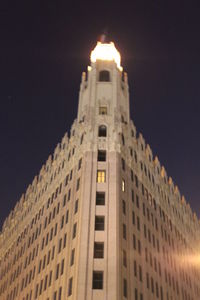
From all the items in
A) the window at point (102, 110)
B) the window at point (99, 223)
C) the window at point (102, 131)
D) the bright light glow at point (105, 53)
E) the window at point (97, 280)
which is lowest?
the window at point (97, 280)

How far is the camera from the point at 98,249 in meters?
57.9

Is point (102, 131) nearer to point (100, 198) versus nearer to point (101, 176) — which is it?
point (101, 176)

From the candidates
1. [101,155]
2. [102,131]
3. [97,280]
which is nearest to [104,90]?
[102,131]

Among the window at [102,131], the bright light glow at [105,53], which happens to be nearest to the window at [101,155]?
the window at [102,131]

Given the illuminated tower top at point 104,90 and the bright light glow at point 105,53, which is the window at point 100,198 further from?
the bright light glow at point 105,53

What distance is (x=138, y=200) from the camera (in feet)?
239

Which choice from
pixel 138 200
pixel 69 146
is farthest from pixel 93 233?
pixel 69 146

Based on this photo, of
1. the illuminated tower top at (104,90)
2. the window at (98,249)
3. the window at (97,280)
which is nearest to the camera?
the window at (97,280)

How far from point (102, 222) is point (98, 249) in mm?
4733

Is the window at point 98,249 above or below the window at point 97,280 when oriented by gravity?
above

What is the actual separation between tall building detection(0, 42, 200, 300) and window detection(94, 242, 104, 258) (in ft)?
0.50

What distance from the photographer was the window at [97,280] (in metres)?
53.9

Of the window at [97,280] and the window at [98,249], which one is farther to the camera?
the window at [98,249]

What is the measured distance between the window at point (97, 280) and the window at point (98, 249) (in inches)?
105
